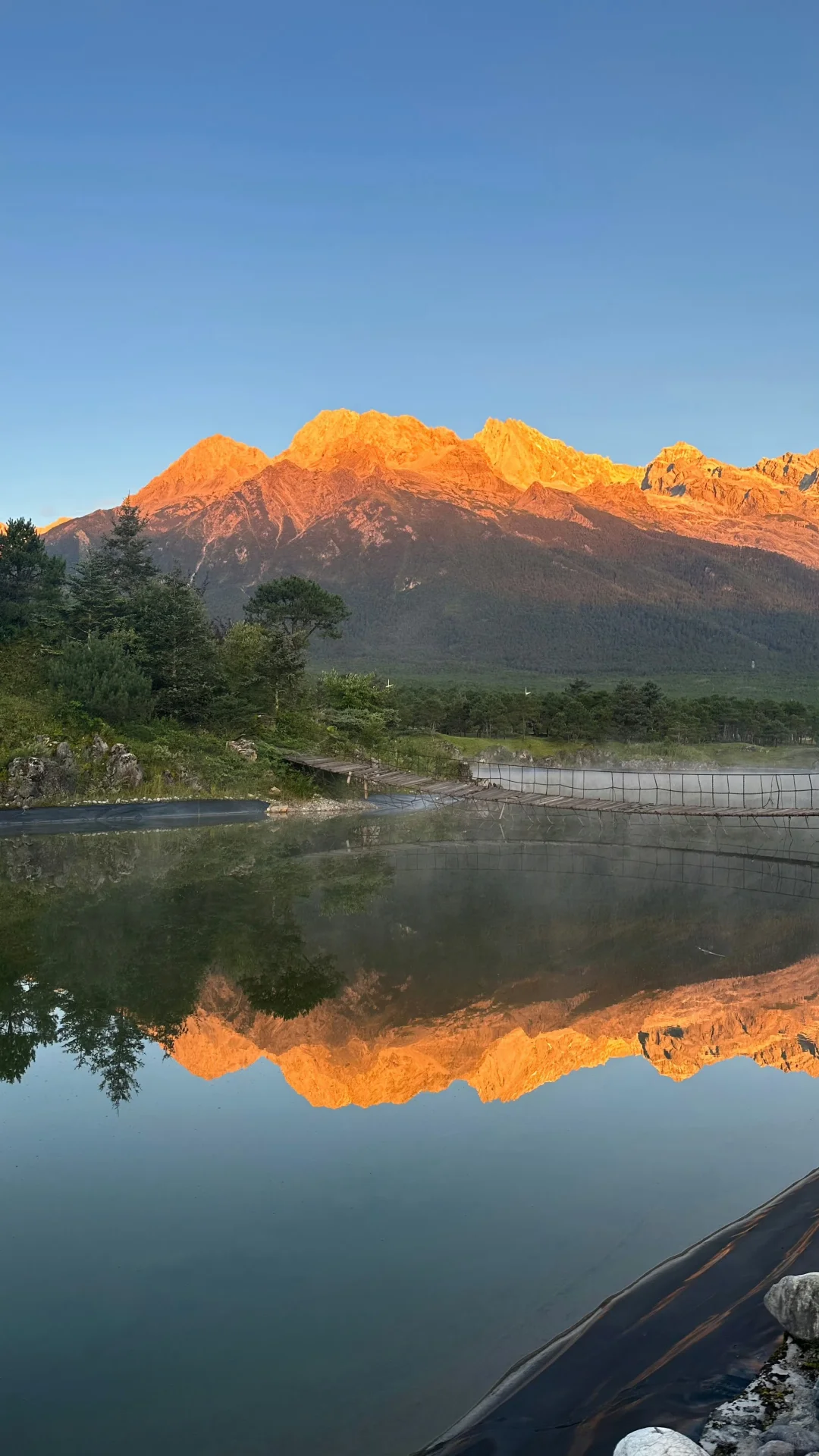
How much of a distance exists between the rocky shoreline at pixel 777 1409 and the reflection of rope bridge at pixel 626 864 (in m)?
16.0

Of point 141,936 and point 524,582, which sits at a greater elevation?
point 524,582

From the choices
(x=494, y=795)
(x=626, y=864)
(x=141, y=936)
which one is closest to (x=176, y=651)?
(x=494, y=795)

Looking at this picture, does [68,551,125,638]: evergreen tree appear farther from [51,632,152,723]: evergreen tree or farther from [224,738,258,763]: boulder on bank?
[224,738,258,763]: boulder on bank

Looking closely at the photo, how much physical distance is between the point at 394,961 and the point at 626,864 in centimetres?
1125

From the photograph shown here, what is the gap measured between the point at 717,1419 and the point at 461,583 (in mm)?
148314

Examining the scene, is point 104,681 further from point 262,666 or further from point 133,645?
point 262,666

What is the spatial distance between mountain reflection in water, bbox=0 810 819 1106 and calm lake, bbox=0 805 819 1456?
0.07 m

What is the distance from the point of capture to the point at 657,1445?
15.4 feet

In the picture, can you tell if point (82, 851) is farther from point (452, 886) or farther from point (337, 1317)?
point (337, 1317)

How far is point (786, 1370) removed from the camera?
5.73 metres

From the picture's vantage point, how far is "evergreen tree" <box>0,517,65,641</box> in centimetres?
3306

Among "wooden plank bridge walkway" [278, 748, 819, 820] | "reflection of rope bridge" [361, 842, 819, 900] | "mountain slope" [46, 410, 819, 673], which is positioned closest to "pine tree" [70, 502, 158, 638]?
"wooden plank bridge walkway" [278, 748, 819, 820]

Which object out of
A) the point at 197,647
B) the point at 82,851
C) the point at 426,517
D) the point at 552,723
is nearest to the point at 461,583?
the point at 426,517

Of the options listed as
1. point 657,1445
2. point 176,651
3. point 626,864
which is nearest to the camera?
point 657,1445
